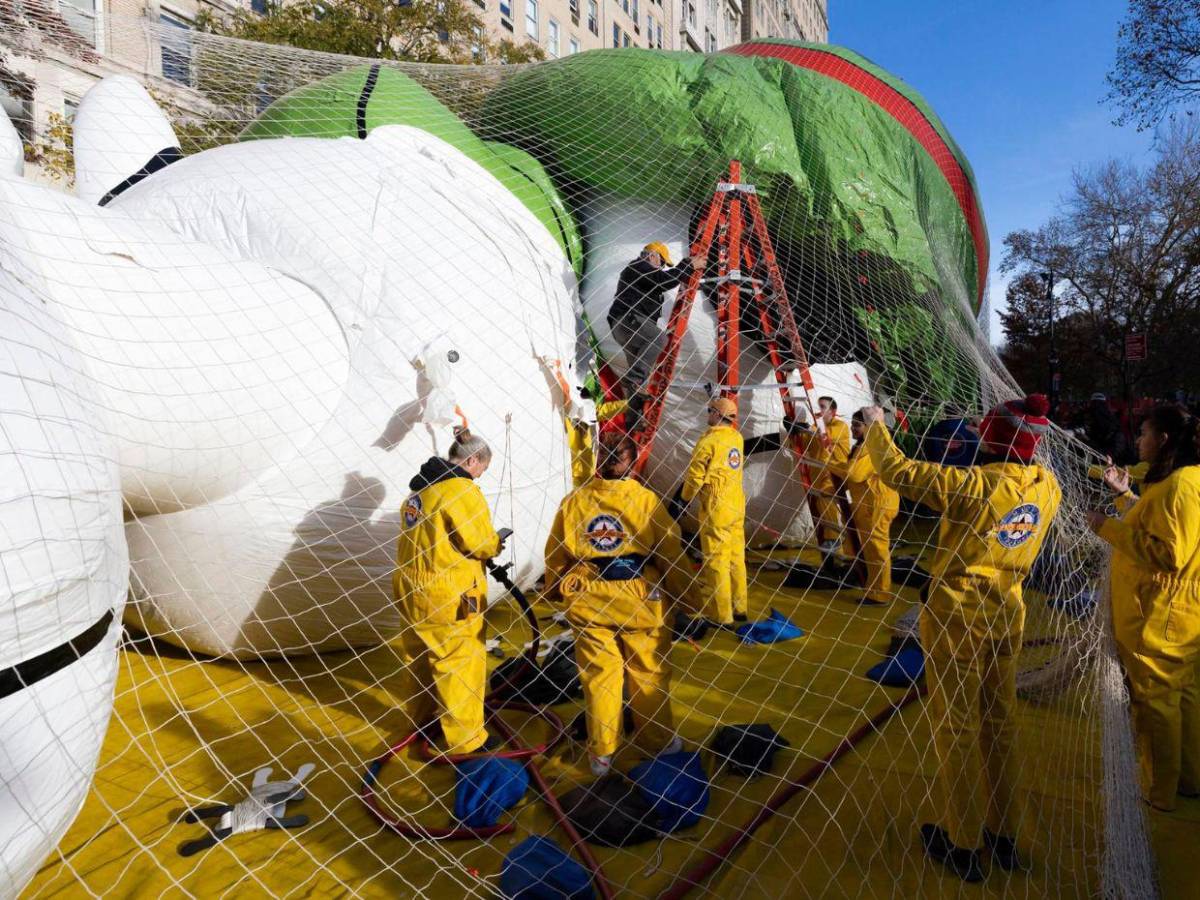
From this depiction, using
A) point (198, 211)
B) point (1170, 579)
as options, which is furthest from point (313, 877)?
point (1170, 579)

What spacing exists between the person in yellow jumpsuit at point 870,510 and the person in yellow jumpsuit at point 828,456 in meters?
0.09

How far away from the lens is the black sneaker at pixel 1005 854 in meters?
2.09

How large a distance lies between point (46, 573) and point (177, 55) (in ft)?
11.9

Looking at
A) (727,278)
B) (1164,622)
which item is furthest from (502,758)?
(727,278)

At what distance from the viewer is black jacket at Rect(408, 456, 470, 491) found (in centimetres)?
278

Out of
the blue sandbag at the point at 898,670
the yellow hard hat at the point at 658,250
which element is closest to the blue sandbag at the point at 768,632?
the blue sandbag at the point at 898,670

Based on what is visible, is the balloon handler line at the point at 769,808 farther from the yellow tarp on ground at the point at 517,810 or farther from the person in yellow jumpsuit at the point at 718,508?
the person in yellow jumpsuit at the point at 718,508

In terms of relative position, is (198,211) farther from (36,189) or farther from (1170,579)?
(1170,579)

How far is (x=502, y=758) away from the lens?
2545mm

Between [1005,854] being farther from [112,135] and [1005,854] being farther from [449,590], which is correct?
[112,135]

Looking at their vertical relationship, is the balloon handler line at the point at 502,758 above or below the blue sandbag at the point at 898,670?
below

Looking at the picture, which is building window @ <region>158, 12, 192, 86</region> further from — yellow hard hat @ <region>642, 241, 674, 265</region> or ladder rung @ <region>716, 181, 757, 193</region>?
ladder rung @ <region>716, 181, 757, 193</region>

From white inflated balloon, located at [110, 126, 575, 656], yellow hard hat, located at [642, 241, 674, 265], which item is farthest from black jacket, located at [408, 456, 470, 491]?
yellow hard hat, located at [642, 241, 674, 265]

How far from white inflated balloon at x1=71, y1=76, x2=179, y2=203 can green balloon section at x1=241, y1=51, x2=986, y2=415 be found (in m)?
1.16
